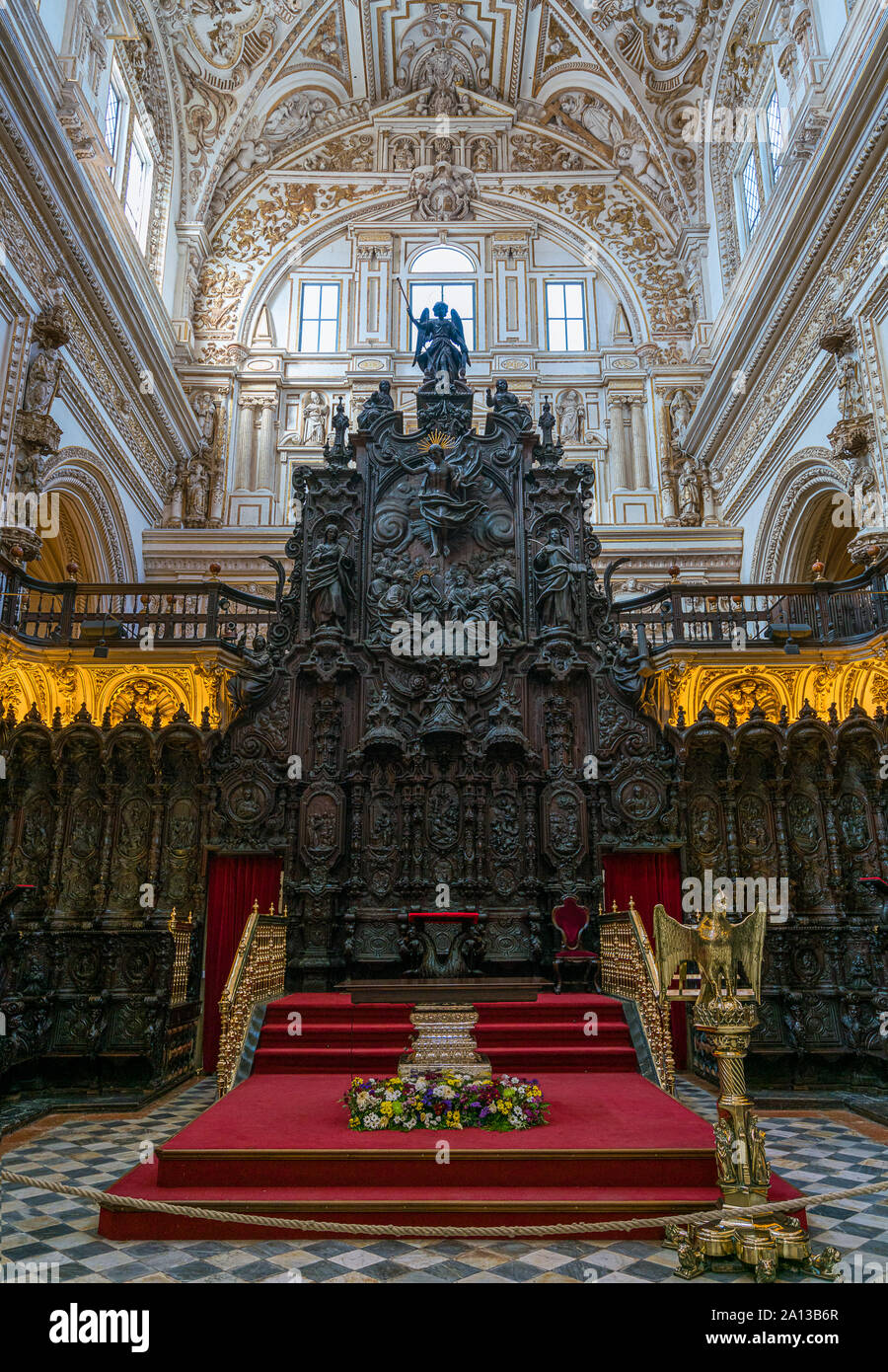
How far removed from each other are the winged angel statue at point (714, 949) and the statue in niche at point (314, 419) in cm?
1998

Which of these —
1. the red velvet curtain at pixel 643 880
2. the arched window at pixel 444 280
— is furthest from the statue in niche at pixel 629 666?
the arched window at pixel 444 280

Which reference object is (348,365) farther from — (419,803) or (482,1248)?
(482,1248)

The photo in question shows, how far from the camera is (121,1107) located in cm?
1112

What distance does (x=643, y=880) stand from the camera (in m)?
14.2

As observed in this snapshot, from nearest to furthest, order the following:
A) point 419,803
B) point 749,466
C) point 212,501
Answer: point 419,803
point 749,466
point 212,501

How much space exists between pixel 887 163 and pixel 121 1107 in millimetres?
15695

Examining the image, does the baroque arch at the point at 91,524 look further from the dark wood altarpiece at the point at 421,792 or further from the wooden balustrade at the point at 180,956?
the wooden balustrade at the point at 180,956

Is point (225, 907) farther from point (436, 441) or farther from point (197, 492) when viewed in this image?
point (197, 492)

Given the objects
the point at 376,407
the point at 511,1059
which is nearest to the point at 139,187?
the point at 376,407

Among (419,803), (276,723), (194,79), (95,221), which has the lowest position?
(419,803)

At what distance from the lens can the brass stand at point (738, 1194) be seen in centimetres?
571

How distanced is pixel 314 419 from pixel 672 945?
20791 millimetres

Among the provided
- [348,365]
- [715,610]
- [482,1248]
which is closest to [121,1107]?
[482,1248]

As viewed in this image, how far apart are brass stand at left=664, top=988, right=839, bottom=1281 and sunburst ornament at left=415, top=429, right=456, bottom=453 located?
11.4 m
